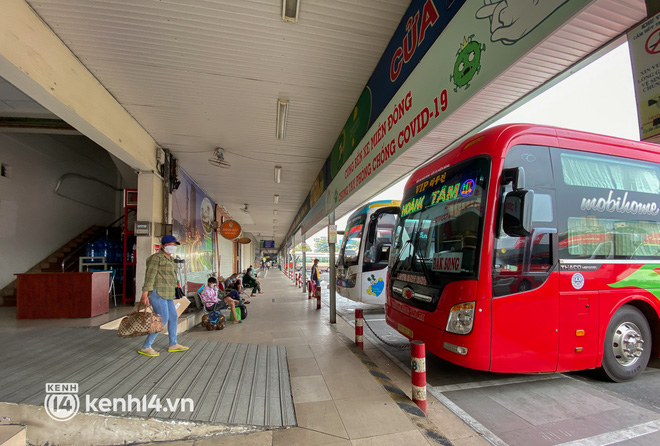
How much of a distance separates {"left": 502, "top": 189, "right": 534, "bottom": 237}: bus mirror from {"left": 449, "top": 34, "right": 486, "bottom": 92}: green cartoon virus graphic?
55.0 inches

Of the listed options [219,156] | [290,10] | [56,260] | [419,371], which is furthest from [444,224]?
[56,260]

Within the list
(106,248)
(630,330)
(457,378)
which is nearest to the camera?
(630,330)

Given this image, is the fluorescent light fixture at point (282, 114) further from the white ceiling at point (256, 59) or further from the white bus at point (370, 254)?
the white bus at point (370, 254)

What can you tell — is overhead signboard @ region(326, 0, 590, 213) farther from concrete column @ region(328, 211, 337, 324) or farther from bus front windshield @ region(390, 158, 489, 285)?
concrete column @ region(328, 211, 337, 324)

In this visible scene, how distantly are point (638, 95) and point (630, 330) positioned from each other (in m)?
4.05

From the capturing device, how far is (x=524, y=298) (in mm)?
3506

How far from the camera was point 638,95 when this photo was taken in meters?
→ 1.48

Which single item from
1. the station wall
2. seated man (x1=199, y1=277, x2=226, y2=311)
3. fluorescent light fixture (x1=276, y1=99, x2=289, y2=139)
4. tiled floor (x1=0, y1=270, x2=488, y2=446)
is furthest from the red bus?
the station wall

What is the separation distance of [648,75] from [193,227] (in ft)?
37.9

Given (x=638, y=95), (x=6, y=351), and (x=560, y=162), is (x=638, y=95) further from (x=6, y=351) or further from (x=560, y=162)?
(x=6, y=351)

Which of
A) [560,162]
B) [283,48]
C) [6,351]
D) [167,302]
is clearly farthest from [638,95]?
[6,351]

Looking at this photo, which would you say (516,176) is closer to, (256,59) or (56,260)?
(256,59)

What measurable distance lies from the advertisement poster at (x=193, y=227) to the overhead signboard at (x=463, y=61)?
23.4ft

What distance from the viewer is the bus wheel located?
3885 mm
